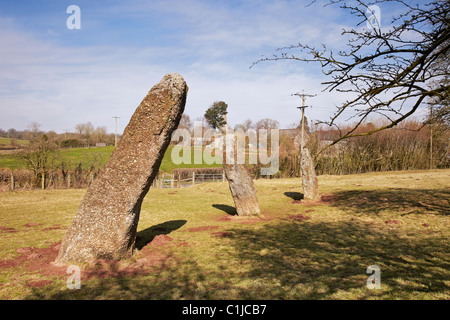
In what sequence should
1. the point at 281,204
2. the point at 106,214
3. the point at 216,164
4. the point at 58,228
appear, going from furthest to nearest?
the point at 216,164
the point at 281,204
the point at 58,228
the point at 106,214

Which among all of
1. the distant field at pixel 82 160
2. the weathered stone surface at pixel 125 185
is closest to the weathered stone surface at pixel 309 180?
the weathered stone surface at pixel 125 185

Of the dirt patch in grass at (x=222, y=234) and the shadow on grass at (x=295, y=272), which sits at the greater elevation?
the shadow on grass at (x=295, y=272)

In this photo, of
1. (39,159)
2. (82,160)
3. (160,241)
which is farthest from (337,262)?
(82,160)

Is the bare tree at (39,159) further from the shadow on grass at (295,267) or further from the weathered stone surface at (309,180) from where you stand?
the weathered stone surface at (309,180)

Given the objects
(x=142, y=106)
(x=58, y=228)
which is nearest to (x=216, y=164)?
(x=58, y=228)

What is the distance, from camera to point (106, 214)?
5.62 metres

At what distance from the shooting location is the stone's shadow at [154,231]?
747cm

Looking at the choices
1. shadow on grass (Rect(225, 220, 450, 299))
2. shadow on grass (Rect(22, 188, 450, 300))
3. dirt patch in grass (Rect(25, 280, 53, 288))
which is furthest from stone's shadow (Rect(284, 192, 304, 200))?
dirt patch in grass (Rect(25, 280, 53, 288))

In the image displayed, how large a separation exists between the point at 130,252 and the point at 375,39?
6282 millimetres

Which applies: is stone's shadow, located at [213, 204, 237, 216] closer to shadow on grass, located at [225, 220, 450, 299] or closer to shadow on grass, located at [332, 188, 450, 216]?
shadow on grass, located at [225, 220, 450, 299]

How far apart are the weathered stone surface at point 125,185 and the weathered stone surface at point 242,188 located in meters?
4.81

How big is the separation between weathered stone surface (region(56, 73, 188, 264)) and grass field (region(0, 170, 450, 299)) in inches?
16.2

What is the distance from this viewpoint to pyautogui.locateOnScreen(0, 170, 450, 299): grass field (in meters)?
4.59
